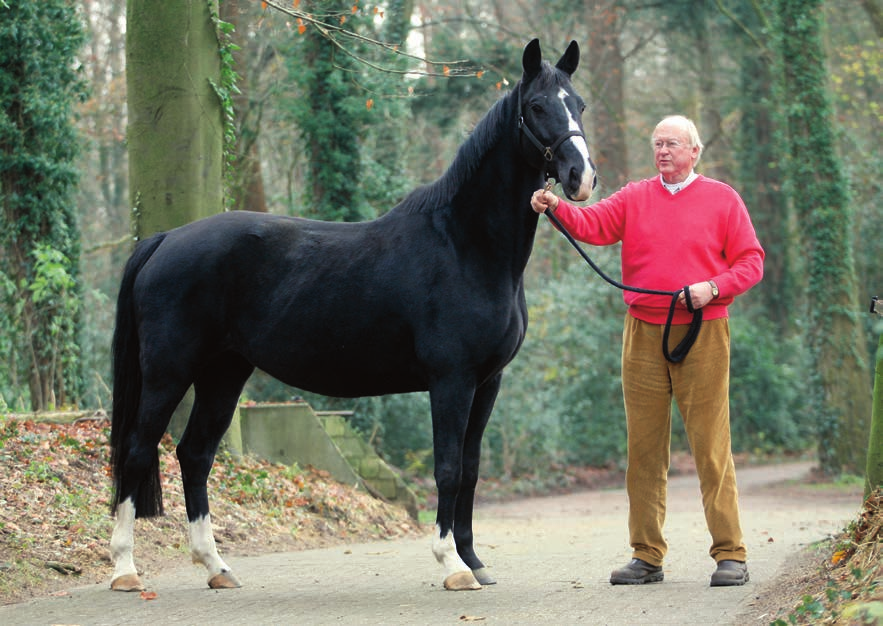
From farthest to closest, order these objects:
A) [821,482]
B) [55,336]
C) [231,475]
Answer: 1. [821,482]
2. [55,336]
3. [231,475]

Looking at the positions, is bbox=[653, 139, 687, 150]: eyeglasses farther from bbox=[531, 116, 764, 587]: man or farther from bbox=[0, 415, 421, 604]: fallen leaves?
bbox=[0, 415, 421, 604]: fallen leaves

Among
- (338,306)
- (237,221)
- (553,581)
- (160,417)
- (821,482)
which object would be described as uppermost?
(237,221)

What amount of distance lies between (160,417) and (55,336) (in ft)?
25.8

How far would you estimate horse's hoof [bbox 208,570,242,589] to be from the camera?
5.98 m

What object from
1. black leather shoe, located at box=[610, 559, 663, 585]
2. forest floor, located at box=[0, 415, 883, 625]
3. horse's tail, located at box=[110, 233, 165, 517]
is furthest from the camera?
horse's tail, located at box=[110, 233, 165, 517]

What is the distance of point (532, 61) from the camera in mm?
5492

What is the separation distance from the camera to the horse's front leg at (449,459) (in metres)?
5.57

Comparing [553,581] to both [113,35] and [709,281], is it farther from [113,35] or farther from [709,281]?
[113,35]

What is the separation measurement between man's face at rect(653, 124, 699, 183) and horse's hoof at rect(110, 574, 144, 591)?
11.9 feet

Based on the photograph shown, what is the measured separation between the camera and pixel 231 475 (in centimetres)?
917

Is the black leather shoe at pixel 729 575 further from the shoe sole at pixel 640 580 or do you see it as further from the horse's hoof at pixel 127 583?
the horse's hoof at pixel 127 583

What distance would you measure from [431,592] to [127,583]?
1.66 m

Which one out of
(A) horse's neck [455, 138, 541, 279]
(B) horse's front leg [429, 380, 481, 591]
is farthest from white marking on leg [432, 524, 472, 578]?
(A) horse's neck [455, 138, 541, 279]

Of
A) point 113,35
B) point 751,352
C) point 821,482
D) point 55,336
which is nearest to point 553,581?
point 55,336
